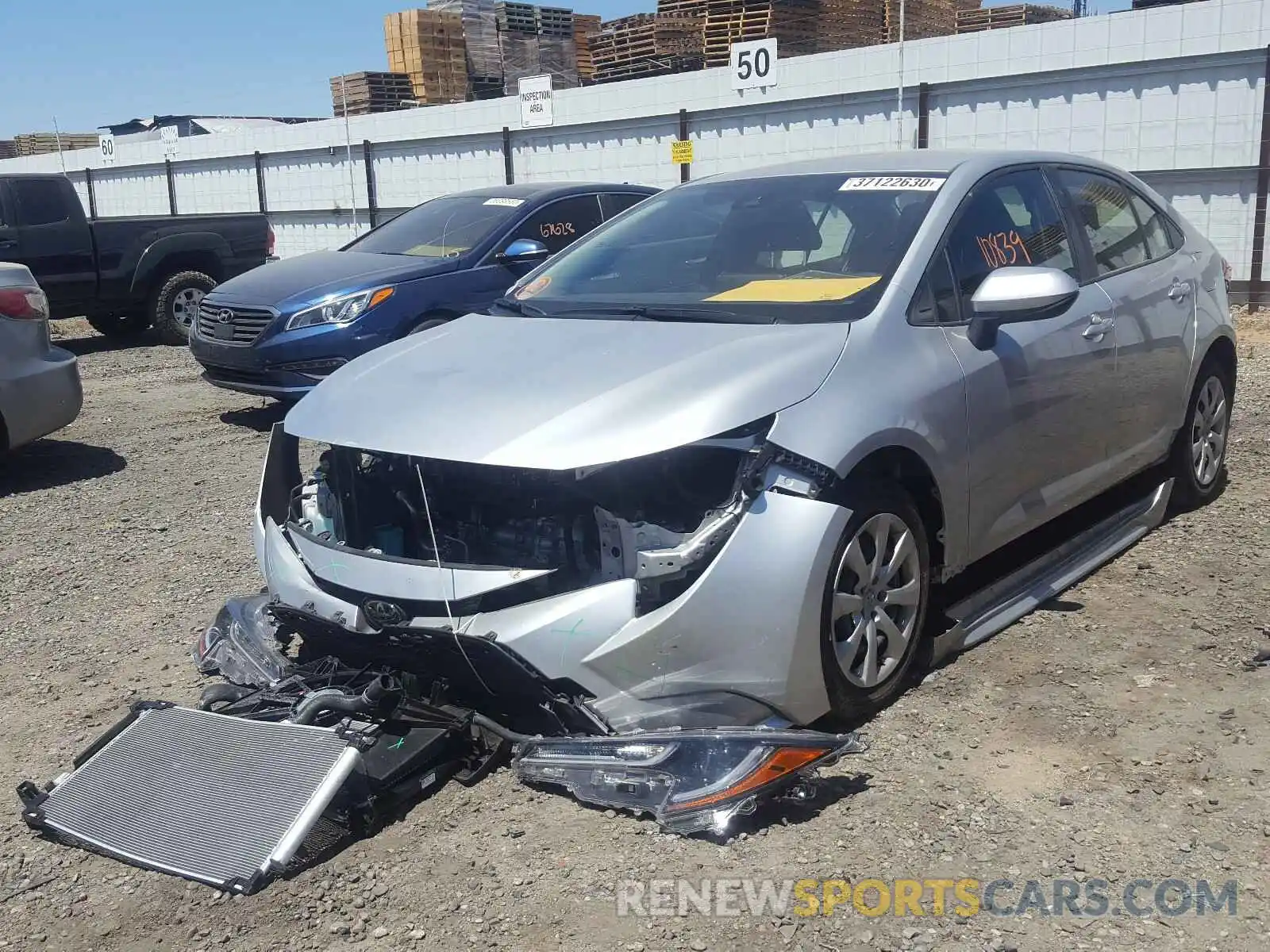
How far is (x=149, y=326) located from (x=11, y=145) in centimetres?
3677

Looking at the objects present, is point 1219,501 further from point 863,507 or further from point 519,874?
point 519,874

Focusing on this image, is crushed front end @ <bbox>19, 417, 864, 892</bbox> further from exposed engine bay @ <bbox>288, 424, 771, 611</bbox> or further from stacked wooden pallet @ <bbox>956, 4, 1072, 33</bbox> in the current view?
stacked wooden pallet @ <bbox>956, 4, 1072, 33</bbox>

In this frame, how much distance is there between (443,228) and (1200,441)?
5630 mm

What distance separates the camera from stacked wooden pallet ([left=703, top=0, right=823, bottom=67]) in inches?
731

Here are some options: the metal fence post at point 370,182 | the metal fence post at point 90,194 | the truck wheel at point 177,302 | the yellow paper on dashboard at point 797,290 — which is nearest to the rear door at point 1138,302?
the yellow paper on dashboard at point 797,290

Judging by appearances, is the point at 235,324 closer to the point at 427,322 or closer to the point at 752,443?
the point at 427,322

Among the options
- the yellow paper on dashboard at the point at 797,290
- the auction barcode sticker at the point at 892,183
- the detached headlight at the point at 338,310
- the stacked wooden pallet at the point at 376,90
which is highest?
the stacked wooden pallet at the point at 376,90

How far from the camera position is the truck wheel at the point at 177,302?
13.0 metres

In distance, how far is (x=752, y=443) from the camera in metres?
3.21

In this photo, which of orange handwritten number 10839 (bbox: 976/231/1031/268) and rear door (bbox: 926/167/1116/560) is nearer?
rear door (bbox: 926/167/1116/560)

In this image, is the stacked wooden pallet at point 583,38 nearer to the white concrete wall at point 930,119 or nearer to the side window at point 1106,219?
the white concrete wall at point 930,119

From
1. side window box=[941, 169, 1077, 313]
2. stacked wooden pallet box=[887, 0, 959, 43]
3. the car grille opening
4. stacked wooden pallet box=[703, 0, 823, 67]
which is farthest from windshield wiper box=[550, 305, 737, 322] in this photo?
stacked wooden pallet box=[887, 0, 959, 43]

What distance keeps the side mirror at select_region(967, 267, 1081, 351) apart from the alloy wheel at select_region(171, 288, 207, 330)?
10997mm

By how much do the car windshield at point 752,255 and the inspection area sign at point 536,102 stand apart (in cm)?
1227
